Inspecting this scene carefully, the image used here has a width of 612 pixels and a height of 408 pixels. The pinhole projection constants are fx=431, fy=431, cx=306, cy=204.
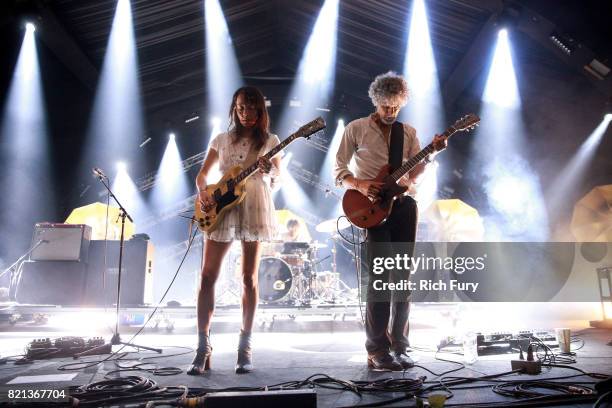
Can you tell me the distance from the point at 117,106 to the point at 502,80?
7.88 metres

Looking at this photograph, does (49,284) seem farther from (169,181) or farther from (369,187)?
(169,181)

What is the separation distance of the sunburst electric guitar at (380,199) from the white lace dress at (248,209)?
0.53 meters

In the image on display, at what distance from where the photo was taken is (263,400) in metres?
1.59

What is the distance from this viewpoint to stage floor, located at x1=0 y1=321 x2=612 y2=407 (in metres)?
2.18

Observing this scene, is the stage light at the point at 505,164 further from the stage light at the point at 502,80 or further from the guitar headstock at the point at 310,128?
the guitar headstock at the point at 310,128

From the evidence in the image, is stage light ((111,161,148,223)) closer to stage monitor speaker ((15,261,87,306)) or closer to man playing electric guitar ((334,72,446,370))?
stage monitor speaker ((15,261,87,306))

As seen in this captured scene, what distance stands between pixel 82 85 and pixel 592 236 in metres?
9.69

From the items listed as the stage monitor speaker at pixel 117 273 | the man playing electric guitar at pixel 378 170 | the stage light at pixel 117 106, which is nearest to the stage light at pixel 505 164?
the man playing electric guitar at pixel 378 170

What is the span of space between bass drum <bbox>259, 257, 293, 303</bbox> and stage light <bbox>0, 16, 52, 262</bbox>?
5.07 m

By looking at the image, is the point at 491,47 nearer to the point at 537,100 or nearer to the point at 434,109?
the point at 537,100

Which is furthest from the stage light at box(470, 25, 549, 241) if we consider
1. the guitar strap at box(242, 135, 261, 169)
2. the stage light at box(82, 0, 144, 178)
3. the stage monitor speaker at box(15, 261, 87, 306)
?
the stage monitor speaker at box(15, 261, 87, 306)

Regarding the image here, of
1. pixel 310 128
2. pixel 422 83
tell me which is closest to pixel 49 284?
pixel 310 128

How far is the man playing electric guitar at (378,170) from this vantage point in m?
2.78

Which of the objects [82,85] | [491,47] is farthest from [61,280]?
[491,47]
